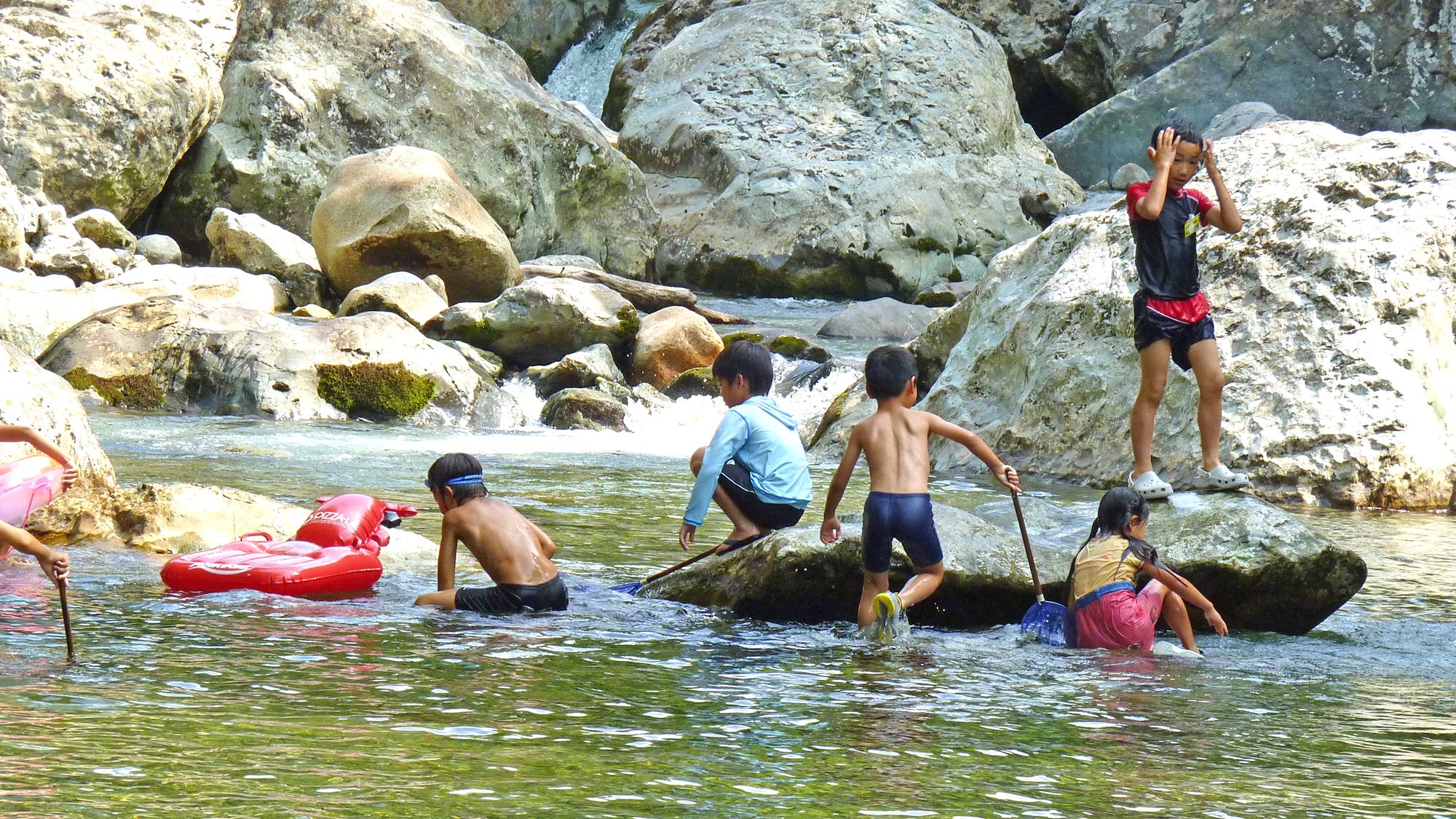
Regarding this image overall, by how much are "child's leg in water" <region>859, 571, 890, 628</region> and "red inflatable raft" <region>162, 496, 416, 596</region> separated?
2107mm

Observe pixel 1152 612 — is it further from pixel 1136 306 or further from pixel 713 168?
pixel 713 168

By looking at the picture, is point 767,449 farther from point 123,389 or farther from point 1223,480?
point 123,389

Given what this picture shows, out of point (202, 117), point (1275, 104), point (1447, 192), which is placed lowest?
point (1447, 192)

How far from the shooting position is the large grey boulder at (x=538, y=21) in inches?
1326

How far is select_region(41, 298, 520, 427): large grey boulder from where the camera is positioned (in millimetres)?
13523

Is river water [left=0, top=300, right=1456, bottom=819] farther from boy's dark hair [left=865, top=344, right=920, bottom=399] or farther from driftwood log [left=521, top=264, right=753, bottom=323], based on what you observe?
driftwood log [left=521, top=264, right=753, bottom=323]

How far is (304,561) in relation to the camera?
6.12m

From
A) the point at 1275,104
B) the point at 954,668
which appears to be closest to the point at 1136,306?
the point at 954,668

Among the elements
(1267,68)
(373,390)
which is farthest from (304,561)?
(1267,68)

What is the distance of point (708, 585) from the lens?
20.3 feet

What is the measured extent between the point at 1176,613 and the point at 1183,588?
15 centimetres

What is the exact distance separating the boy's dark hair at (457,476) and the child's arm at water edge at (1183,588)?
256cm

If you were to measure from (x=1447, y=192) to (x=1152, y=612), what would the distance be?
19.7 ft

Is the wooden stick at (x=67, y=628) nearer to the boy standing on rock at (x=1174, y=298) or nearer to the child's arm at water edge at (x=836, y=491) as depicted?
the child's arm at water edge at (x=836, y=491)
